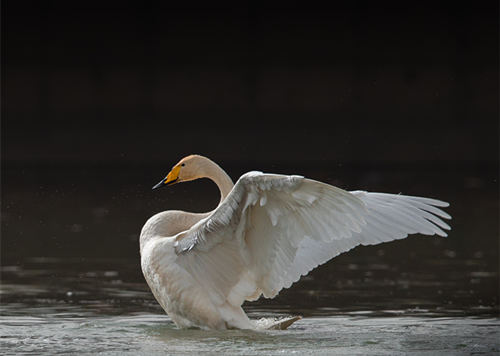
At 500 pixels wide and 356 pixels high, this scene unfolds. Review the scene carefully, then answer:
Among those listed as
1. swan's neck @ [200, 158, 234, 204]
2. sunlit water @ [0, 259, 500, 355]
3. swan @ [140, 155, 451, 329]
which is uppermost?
swan's neck @ [200, 158, 234, 204]

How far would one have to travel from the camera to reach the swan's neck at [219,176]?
768 cm

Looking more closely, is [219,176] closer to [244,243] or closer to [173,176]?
[173,176]

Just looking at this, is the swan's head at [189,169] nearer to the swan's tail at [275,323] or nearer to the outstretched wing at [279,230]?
the outstretched wing at [279,230]

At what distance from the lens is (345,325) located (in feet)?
24.7

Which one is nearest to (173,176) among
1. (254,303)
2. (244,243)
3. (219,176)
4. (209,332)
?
(219,176)

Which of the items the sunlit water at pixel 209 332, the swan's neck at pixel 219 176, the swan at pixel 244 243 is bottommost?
the sunlit water at pixel 209 332

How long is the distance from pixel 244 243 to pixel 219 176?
740 millimetres

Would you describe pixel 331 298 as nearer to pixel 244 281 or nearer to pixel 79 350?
pixel 244 281

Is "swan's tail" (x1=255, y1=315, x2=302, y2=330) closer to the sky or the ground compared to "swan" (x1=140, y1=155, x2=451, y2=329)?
closer to the ground

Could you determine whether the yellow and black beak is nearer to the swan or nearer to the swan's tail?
the swan

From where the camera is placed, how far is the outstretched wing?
6.62 metres

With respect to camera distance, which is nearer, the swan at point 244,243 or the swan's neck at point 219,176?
the swan at point 244,243

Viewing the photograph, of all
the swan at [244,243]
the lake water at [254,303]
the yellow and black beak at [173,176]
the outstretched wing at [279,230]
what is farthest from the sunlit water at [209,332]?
the yellow and black beak at [173,176]

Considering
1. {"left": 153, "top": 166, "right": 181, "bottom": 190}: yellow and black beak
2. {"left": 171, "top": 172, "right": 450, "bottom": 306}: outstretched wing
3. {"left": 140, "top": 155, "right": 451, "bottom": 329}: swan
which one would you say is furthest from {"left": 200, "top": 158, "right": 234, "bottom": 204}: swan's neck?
{"left": 171, "top": 172, "right": 450, "bottom": 306}: outstretched wing
